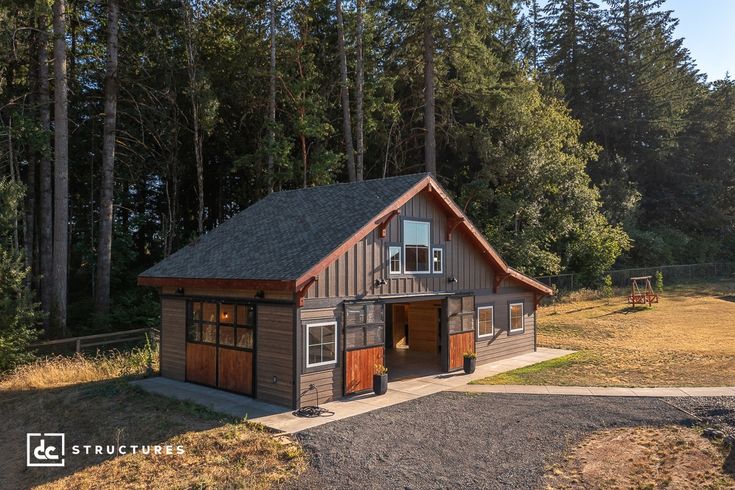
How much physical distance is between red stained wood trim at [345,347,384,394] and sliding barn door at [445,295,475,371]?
329cm

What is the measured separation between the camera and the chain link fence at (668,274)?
34.3 meters

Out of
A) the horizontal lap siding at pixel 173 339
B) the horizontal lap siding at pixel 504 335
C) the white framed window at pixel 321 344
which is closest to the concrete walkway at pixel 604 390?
the horizontal lap siding at pixel 504 335

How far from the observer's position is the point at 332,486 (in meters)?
8.52

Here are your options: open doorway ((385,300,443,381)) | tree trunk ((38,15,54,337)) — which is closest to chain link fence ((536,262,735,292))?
open doorway ((385,300,443,381))

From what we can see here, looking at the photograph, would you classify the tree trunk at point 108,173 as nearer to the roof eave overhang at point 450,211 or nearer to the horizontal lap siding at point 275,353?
the horizontal lap siding at point 275,353

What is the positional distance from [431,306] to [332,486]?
42.0 feet

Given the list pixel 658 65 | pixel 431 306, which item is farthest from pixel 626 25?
pixel 431 306

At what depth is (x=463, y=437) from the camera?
10.7m

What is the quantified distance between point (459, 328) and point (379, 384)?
4206 millimetres

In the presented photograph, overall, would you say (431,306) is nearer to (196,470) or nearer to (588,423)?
(588,423)

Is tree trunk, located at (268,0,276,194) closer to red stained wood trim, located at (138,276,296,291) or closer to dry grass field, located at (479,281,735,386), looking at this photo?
red stained wood trim, located at (138,276,296,291)

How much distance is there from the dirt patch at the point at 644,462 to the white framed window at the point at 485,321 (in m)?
7.27

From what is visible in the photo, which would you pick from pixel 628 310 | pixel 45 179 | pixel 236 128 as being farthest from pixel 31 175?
pixel 628 310

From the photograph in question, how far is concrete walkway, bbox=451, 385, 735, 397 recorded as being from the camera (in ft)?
45.1
